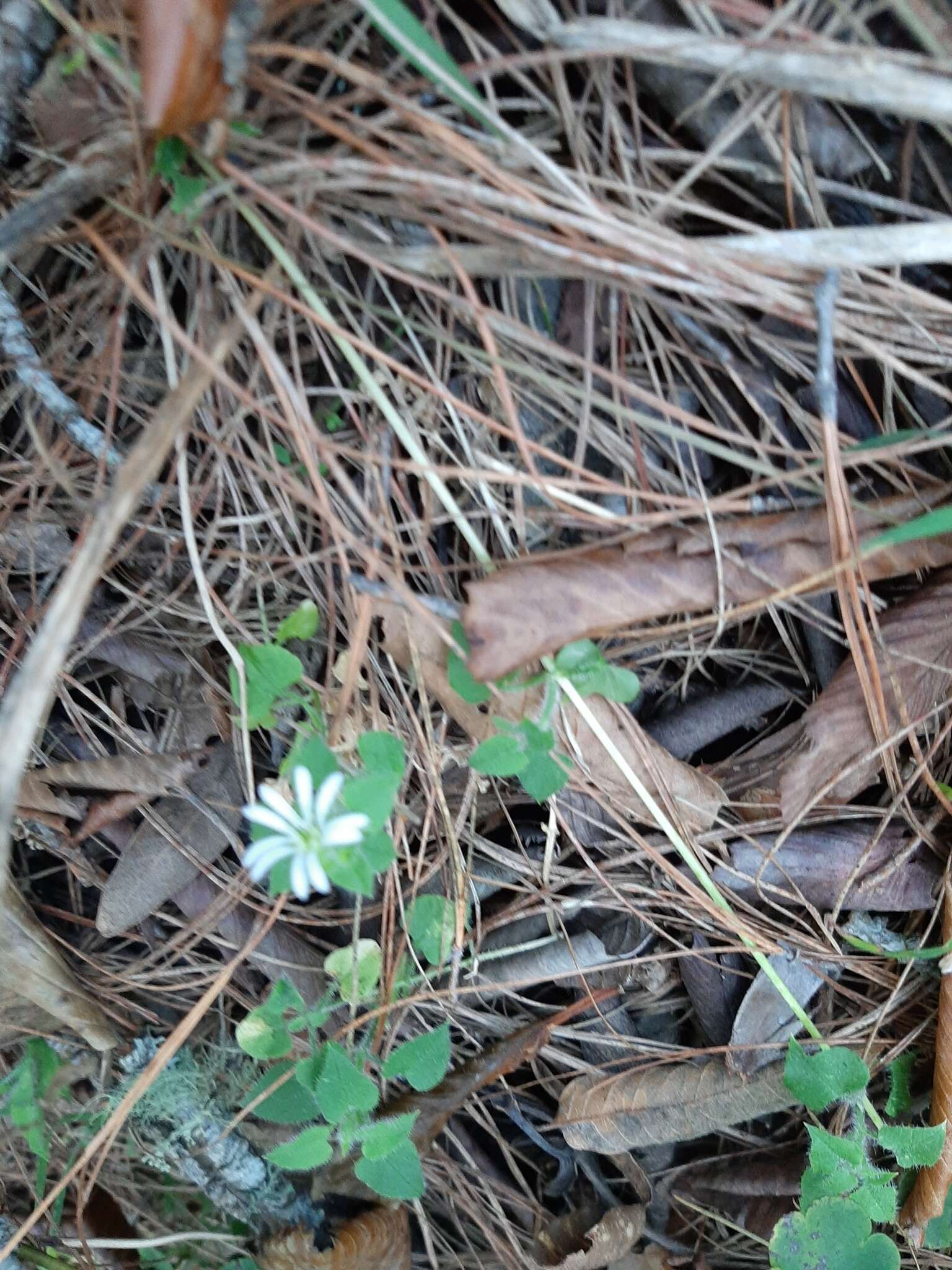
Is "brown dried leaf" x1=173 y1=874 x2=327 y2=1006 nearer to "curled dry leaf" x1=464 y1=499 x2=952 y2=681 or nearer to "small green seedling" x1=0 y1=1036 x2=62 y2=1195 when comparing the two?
"small green seedling" x1=0 y1=1036 x2=62 y2=1195

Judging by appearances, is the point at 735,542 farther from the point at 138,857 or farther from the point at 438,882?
the point at 138,857

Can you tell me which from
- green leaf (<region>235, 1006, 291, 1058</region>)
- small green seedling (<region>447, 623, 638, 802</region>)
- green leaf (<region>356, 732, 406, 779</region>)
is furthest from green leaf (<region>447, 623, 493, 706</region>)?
green leaf (<region>235, 1006, 291, 1058</region>)

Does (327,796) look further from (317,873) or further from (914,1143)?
(914,1143)

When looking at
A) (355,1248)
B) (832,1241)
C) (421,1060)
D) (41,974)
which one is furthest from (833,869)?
(41,974)

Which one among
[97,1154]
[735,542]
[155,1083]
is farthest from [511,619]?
[97,1154]

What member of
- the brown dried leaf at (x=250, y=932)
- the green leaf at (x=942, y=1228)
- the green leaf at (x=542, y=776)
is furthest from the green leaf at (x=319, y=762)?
the green leaf at (x=942, y=1228)

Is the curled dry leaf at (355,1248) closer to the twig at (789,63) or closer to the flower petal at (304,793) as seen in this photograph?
the flower petal at (304,793)
